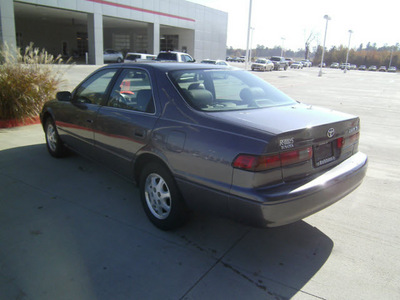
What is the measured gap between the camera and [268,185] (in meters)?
2.56

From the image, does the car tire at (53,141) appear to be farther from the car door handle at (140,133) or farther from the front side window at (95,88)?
the car door handle at (140,133)

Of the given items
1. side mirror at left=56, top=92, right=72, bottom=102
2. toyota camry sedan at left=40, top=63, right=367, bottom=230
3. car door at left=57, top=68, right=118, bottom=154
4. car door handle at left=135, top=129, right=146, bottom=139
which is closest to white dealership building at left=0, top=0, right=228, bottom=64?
side mirror at left=56, top=92, right=72, bottom=102

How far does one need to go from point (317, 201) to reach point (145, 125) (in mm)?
1806

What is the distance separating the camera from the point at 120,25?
47.5m

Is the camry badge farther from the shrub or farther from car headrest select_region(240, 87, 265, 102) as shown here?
the shrub

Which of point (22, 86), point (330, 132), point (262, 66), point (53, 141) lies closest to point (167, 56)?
point (22, 86)

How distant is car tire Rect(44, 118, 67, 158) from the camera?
5.31m

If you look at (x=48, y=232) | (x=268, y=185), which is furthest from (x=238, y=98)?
(x=48, y=232)

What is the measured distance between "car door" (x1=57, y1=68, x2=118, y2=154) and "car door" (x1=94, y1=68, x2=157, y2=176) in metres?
0.16

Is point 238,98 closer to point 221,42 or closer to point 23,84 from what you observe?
point 23,84

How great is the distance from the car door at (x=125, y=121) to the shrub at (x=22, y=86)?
14.9ft

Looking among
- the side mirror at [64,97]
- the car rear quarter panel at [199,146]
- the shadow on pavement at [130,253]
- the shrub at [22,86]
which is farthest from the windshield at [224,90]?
the shrub at [22,86]

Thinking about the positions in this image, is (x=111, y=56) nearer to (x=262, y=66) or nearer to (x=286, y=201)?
(x=262, y=66)

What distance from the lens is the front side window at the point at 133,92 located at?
11.5ft
